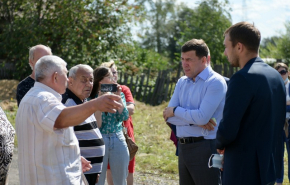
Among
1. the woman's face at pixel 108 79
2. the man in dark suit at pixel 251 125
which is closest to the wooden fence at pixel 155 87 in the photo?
the woman's face at pixel 108 79

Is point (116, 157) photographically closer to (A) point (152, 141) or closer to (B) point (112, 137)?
(B) point (112, 137)

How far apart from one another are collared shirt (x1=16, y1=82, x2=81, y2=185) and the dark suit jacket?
1.26 meters

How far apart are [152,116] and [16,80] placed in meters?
7.29

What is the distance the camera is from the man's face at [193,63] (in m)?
4.55

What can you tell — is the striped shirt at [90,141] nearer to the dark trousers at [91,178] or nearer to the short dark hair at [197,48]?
the dark trousers at [91,178]

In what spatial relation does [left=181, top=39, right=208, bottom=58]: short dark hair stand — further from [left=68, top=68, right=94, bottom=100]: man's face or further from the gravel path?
the gravel path

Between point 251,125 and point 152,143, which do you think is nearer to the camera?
point 251,125

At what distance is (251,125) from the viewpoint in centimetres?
339

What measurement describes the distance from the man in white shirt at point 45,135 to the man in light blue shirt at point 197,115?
4.87ft

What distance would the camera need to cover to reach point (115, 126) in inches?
203

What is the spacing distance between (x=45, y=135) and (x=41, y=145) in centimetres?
8

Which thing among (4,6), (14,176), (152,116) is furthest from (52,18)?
(14,176)

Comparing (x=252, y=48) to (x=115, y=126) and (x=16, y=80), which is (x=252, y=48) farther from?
(x=16, y=80)

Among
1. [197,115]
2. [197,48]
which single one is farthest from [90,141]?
[197,48]
